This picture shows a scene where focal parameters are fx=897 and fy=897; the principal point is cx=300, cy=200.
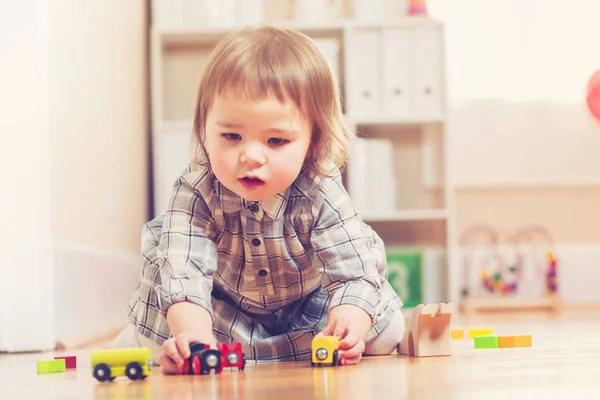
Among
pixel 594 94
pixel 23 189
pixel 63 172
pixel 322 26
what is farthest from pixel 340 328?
pixel 322 26

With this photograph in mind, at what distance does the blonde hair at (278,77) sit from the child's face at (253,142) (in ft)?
0.05

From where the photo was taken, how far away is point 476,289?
3.30 m

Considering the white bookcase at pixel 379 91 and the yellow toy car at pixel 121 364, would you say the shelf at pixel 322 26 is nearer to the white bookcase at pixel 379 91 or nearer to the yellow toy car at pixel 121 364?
the white bookcase at pixel 379 91

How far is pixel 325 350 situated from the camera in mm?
995

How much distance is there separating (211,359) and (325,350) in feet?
0.47

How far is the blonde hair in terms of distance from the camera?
994 mm

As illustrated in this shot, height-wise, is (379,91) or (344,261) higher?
(379,91)

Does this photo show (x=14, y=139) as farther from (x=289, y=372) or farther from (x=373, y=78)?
(x=373, y=78)

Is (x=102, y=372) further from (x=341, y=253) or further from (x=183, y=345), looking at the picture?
(x=341, y=253)

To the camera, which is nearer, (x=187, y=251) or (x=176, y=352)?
(x=176, y=352)

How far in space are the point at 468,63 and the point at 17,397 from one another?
2802 mm

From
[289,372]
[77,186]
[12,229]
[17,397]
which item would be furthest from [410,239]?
[17,397]

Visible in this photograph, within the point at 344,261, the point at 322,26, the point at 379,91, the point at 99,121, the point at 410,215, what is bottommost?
the point at 344,261

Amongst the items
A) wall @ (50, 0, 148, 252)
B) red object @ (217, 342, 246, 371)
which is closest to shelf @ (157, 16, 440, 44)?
wall @ (50, 0, 148, 252)
